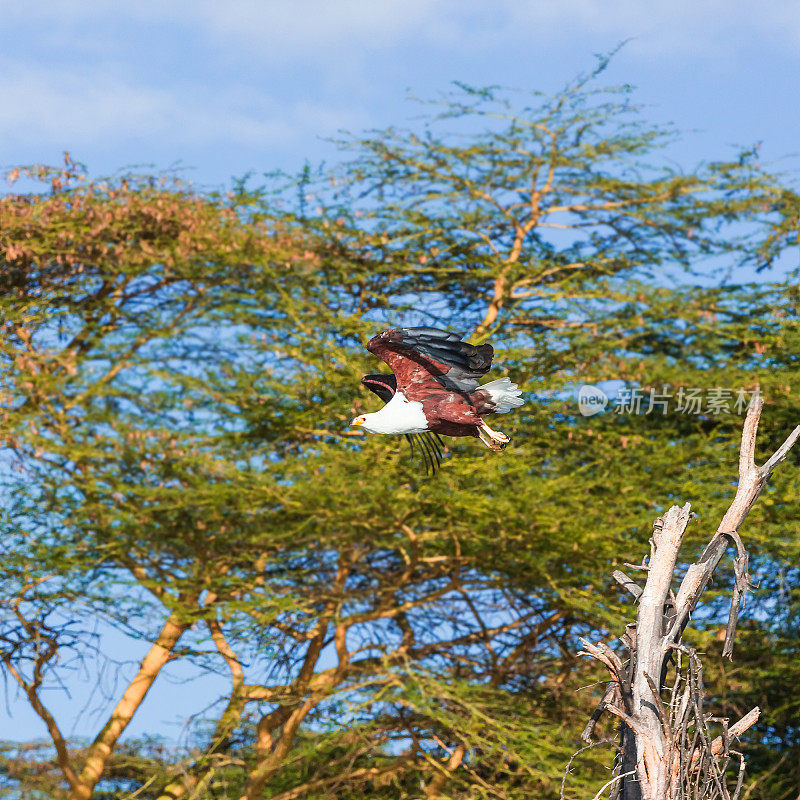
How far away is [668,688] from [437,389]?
4.55 feet

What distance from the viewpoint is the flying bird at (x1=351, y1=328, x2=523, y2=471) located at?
3408 millimetres

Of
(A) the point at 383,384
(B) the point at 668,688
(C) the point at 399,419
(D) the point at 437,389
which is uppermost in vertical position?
(A) the point at 383,384

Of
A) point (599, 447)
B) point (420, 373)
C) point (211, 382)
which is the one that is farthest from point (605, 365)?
point (420, 373)

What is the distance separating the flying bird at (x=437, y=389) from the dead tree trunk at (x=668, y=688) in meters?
0.90

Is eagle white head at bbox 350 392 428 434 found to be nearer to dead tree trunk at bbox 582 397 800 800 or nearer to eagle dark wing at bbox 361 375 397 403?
eagle dark wing at bbox 361 375 397 403

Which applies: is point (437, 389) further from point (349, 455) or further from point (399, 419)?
point (349, 455)

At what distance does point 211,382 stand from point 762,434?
5.12 metres

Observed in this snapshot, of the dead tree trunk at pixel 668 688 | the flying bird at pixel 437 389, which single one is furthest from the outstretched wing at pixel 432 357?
the dead tree trunk at pixel 668 688

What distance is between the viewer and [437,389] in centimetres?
357

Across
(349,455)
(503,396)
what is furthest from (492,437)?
(349,455)

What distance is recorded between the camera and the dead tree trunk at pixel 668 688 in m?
3.96

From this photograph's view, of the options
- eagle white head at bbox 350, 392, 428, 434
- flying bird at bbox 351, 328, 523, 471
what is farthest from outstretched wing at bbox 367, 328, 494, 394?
eagle white head at bbox 350, 392, 428, 434

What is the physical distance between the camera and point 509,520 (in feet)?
30.8

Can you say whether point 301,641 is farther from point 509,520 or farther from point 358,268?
point 358,268
